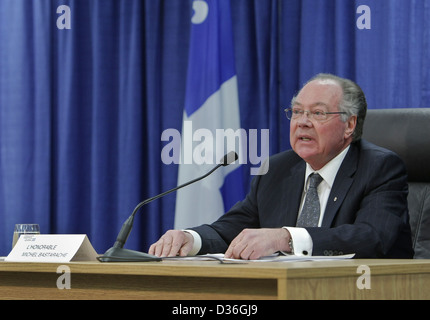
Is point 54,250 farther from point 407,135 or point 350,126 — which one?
point 407,135

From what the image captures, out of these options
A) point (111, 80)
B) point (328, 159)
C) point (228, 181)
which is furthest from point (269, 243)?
point (111, 80)

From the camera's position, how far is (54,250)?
1.85 metres

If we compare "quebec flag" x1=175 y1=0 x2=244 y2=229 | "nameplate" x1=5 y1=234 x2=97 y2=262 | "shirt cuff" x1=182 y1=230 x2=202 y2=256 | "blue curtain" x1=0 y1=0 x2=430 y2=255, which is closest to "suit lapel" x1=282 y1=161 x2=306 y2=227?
"shirt cuff" x1=182 y1=230 x2=202 y2=256

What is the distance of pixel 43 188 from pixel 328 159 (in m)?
2.34

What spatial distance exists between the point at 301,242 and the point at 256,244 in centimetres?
19

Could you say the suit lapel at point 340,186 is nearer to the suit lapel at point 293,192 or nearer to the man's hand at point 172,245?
the suit lapel at point 293,192

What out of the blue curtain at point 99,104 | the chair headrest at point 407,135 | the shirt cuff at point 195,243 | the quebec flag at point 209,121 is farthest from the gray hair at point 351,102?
the blue curtain at point 99,104

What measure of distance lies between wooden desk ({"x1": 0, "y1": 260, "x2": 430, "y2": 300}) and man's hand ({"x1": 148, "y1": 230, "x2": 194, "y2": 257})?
46cm

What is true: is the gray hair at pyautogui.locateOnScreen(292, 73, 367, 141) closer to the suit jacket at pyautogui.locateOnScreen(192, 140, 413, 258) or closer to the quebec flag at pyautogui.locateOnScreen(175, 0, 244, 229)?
the suit jacket at pyautogui.locateOnScreen(192, 140, 413, 258)

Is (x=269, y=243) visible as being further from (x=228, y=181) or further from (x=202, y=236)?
(x=228, y=181)

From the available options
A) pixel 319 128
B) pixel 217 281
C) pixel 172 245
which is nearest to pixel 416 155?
pixel 319 128

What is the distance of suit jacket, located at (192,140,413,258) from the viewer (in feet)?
6.84

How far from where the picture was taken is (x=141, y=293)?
1.61 meters
